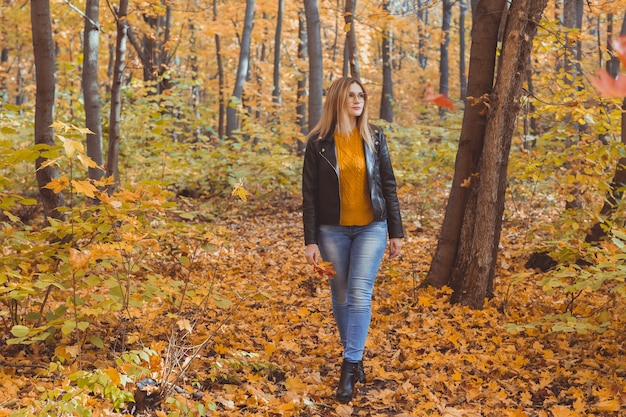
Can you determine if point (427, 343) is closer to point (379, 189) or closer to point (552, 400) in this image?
point (552, 400)

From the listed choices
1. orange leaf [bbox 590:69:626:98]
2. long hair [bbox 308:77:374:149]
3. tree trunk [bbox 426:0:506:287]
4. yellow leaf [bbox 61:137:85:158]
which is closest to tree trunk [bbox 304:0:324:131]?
tree trunk [bbox 426:0:506:287]

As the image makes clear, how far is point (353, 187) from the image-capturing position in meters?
3.78

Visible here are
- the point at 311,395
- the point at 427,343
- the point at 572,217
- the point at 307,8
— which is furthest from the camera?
the point at 307,8

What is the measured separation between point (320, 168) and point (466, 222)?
2.07 metres

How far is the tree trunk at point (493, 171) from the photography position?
194 inches

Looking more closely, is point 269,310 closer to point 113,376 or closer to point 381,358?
point 381,358

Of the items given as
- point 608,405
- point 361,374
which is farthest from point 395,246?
point 608,405

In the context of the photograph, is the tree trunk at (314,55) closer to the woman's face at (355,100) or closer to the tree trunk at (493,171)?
the tree trunk at (493,171)

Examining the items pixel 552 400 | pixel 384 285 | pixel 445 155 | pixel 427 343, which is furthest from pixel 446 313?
pixel 445 155

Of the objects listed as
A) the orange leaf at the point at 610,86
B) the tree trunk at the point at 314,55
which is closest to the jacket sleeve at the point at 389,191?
the orange leaf at the point at 610,86

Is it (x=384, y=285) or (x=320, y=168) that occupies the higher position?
(x=320, y=168)

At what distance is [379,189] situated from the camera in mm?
3844

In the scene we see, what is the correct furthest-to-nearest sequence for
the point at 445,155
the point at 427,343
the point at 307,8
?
the point at 307,8 < the point at 445,155 < the point at 427,343

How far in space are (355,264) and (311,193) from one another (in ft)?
1.83
